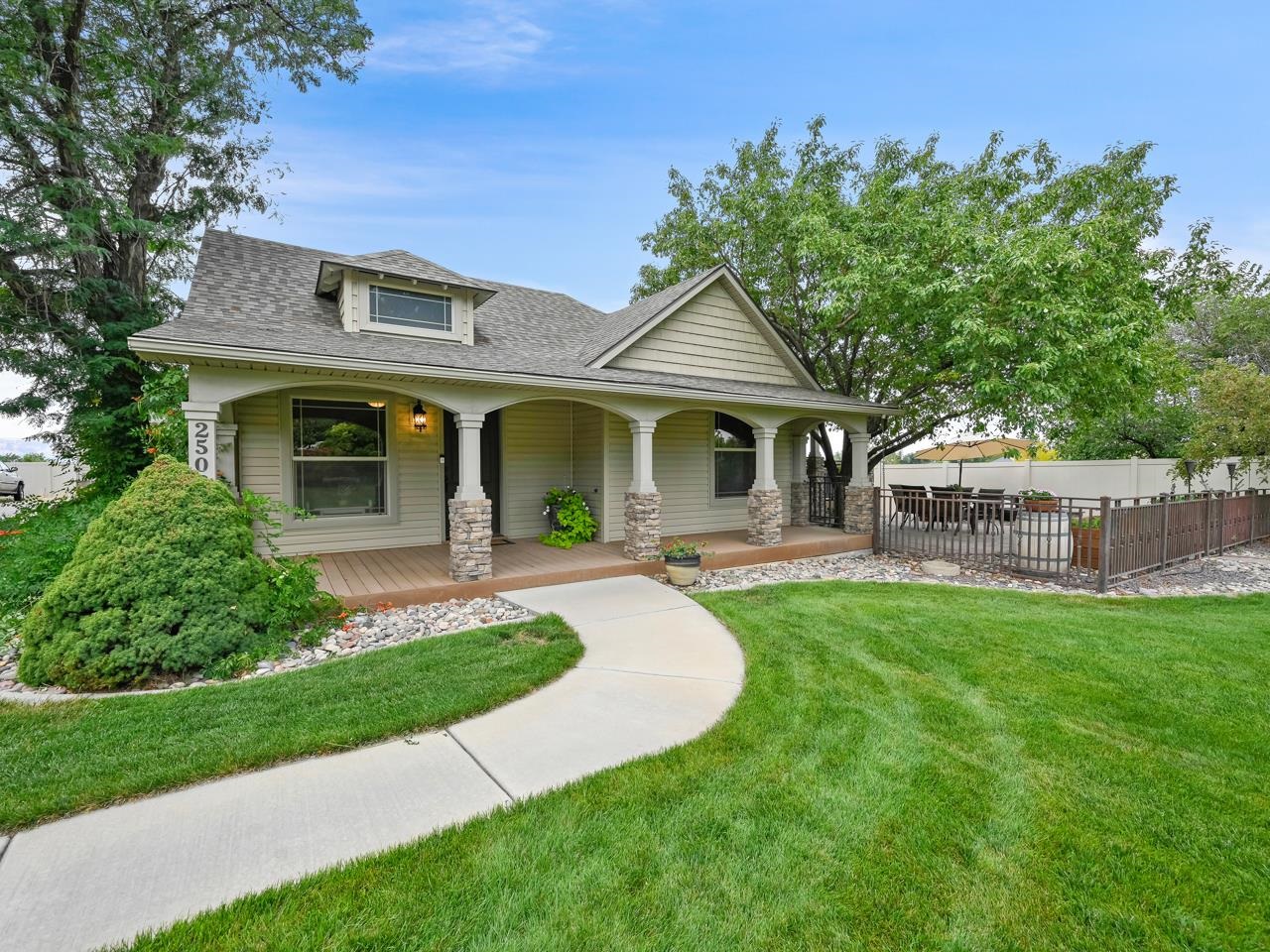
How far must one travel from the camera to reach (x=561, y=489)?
10055 millimetres

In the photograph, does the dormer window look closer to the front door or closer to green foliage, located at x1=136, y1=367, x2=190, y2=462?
the front door

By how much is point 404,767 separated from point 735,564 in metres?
6.56

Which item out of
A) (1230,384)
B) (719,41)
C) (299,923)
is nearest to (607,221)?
(719,41)

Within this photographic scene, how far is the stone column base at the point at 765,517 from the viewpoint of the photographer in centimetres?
938

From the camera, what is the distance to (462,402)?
22.5 feet

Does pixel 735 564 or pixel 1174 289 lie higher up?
pixel 1174 289

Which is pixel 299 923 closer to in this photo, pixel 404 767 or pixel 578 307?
pixel 404 767

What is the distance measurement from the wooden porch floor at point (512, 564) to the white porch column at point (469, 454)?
1.10 m

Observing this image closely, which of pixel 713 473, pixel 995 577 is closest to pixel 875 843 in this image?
pixel 995 577

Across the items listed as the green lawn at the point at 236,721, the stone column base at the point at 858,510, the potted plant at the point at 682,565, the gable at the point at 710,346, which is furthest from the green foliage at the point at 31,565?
the stone column base at the point at 858,510

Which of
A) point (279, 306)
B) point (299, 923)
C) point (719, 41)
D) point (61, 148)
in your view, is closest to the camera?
point (299, 923)

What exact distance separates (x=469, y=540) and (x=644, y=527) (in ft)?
8.39

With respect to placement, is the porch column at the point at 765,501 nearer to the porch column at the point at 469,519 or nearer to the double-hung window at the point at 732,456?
the double-hung window at the point at 732,456

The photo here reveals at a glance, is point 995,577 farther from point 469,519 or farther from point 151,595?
point 151,595
